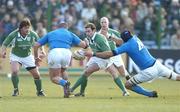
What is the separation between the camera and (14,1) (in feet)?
117

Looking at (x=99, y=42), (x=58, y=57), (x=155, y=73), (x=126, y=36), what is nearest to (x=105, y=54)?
(x=126, y=36)

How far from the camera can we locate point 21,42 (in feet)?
72.1

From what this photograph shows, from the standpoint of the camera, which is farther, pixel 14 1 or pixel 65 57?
pixel 14 1

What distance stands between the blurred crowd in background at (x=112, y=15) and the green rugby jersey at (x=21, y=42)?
1276 cm

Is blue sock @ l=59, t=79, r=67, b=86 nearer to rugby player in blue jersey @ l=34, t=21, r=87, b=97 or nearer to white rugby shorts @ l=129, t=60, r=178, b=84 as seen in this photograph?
rugby player in blue jersey @ l=34, t=21, r=87, b=97

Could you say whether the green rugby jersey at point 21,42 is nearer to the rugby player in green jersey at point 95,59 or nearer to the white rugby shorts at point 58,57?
the white rugby shorts at point 58,57

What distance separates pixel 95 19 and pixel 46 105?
17.4 m

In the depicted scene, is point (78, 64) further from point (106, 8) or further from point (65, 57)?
point (65, 57)

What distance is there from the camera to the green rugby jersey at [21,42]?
859 inches

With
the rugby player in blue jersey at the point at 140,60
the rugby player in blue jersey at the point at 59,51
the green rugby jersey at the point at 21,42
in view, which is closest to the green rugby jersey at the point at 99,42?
the rugby player in blue jersey at the point at 59,51

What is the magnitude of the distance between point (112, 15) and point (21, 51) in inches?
555

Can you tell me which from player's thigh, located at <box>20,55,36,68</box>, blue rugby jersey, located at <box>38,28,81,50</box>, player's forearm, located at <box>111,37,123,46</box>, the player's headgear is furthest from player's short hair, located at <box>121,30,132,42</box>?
player's thigh, located at <box>20,55,36,68</box>

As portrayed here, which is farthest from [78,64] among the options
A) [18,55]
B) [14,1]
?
[18,55]

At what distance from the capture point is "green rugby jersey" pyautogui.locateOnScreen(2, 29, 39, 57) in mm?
21828
